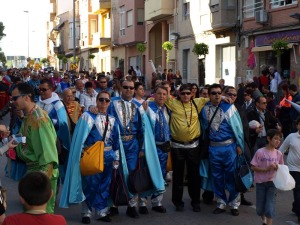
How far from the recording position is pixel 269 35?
25812mm

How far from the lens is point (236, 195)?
28.5 feet

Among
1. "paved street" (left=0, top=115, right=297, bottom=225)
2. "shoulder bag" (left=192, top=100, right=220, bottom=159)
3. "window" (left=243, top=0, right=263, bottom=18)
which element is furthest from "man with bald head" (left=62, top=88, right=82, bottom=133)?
"window" (left=243, top=0, right=263, bottom=18)

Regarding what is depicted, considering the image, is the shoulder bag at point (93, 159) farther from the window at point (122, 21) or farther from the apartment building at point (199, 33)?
the window at point (122, 21)

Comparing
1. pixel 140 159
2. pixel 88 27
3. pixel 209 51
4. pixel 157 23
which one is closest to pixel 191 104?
pixel 140 159

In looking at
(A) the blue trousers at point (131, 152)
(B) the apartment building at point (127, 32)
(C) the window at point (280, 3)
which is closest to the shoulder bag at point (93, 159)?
(A) the blue trousers at point (131, 152)

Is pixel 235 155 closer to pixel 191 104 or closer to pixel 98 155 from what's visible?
pixel 191 104

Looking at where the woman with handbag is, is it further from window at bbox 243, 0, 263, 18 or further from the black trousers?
window at bbox 243, 0, 263, 18

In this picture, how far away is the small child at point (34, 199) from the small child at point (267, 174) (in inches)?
166

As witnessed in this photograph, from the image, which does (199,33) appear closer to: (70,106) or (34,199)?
(70,106)

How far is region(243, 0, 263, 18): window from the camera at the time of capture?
88.3 ft

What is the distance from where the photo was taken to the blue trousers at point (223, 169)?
28.3ft

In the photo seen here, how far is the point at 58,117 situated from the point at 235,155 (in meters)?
2.62

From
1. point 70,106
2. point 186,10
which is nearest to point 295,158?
point 70,106

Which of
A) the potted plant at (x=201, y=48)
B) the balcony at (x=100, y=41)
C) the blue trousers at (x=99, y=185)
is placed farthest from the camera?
the balcony at (x=100, y=41)
